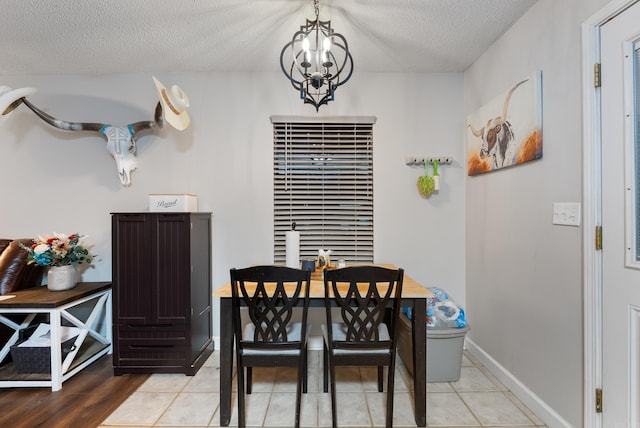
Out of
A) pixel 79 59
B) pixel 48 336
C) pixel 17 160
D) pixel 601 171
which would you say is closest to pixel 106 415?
pixel 48 336

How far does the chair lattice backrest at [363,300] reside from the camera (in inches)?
67.3

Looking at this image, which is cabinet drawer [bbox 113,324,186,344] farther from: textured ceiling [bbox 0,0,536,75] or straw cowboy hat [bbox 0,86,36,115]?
textured ceiling [bbox 0,0,536,75]

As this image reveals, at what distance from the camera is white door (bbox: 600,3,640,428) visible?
1431 millimetres

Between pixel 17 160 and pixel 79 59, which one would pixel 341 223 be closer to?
pixel 79 59

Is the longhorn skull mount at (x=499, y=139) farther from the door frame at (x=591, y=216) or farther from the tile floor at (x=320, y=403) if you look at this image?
the tile floor at (x=320, y=403)

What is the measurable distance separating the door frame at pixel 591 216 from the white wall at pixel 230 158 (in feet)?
4.65

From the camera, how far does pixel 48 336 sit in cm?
248

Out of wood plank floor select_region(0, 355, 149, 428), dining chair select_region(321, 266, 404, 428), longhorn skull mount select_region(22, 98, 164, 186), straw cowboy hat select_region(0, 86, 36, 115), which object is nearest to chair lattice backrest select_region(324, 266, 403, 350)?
dining chair select_region(321, 266, 404, 428)

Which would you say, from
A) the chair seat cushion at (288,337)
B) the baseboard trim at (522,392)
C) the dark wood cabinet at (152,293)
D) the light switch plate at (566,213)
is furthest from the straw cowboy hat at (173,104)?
the baseboard trim at (522,392)

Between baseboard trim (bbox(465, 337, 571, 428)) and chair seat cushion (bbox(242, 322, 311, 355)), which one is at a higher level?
chair seat cushion (bbox(242, 322, 311, 355))

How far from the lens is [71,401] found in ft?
7.11

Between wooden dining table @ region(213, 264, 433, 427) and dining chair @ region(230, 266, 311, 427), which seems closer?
dining chair @ region(230, 266, 311, 427)

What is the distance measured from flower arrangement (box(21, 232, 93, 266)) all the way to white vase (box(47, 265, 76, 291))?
0.05 meters

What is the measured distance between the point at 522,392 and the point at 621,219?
4.49 ft
